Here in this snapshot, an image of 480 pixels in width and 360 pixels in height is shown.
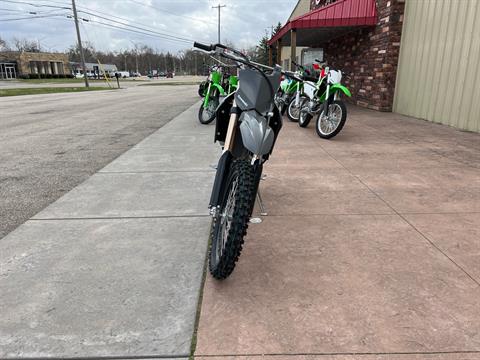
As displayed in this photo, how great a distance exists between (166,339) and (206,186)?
8.07 feet

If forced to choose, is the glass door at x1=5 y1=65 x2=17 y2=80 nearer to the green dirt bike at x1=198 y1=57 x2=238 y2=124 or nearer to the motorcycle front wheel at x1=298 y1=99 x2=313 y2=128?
the green dirt bike at x1=198 y1=57 x2=238 y2=124

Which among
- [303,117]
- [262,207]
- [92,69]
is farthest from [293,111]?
[92,69]

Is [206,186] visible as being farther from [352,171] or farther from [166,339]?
[166,339]

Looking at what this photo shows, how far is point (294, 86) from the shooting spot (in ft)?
31.9

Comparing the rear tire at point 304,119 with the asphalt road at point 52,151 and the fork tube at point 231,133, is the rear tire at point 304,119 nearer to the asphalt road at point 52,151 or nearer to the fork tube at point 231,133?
the asphalt road at point 52,151

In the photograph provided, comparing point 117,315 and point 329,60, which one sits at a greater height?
point 329,60

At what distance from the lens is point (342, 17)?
36.4 feet

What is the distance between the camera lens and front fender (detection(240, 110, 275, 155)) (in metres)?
2.39

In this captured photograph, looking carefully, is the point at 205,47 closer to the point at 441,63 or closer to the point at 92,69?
the point at 441,63

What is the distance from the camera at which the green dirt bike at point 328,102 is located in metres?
6.74

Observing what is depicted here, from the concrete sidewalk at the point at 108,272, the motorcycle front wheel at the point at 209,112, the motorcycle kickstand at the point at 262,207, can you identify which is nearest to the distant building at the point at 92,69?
the motorcycle front wheel at the point at 209,112

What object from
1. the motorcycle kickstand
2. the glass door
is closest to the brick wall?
the motorcycle kickstand

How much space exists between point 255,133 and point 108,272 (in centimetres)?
132

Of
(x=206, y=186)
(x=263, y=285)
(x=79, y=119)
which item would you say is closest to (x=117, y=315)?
(x=263, y=285)
